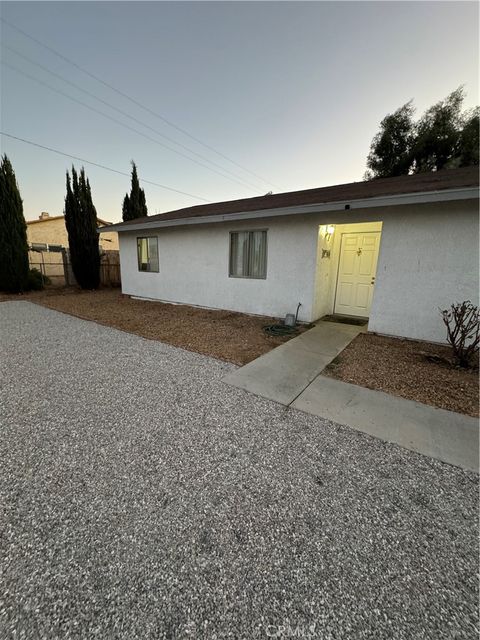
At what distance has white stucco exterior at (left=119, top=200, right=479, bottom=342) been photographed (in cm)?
432

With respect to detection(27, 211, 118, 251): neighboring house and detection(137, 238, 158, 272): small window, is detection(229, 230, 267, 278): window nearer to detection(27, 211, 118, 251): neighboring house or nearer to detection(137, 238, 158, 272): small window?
detection(137, 238, 158, 272): small window

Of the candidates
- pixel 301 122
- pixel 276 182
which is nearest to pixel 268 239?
pixel 301 122

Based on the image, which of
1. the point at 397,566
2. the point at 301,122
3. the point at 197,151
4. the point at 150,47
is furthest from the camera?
the point at 197,151

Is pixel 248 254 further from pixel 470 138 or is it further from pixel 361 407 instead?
pixel 470 138

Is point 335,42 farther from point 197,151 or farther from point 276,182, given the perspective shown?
point 276,182

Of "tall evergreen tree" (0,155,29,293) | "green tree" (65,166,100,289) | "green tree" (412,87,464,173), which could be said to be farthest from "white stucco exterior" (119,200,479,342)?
"green tree" (412,87,464,173)

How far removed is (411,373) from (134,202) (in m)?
17.3

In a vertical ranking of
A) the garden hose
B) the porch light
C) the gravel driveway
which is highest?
the porch light

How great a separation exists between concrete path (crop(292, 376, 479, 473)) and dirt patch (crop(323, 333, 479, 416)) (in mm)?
211

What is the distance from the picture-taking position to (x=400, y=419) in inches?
99.3

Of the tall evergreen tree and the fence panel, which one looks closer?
the tall evergreen tree

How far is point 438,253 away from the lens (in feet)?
14.5

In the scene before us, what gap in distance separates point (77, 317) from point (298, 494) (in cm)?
719

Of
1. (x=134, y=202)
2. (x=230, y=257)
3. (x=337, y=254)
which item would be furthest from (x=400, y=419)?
(x=134, y=202)
